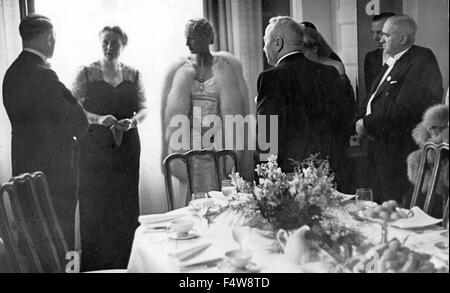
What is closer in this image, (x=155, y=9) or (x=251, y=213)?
(x=251, y=213)

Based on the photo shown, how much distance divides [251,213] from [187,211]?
0.55 m

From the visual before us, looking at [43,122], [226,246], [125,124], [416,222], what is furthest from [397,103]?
[43,122]

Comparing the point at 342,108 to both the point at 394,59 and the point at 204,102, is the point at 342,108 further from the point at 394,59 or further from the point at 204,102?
the point at 204,102

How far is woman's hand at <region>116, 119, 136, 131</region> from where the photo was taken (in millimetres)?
2830

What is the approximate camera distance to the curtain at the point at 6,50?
270 centimetres

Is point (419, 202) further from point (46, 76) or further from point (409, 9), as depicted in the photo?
point (46, 76)

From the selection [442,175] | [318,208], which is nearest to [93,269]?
[318,208]

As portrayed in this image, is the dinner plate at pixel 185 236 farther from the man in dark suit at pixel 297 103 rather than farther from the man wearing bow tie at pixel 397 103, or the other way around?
the man wearing bow tie at pixel 397 103

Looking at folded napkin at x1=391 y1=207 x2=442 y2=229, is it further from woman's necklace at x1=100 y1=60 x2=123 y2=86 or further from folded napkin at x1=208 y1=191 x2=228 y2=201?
woman's necklace at x1=100 y1=60 x2=123 y2=86

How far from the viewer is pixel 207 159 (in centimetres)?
292

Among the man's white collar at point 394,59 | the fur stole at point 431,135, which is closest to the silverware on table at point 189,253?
the fur stole at point 431,135

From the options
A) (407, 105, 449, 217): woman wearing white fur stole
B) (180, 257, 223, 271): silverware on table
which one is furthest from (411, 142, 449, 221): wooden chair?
(180, 257, 223, 271): silverware on table

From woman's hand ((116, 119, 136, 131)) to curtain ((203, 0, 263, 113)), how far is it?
613mm

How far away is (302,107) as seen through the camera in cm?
284
